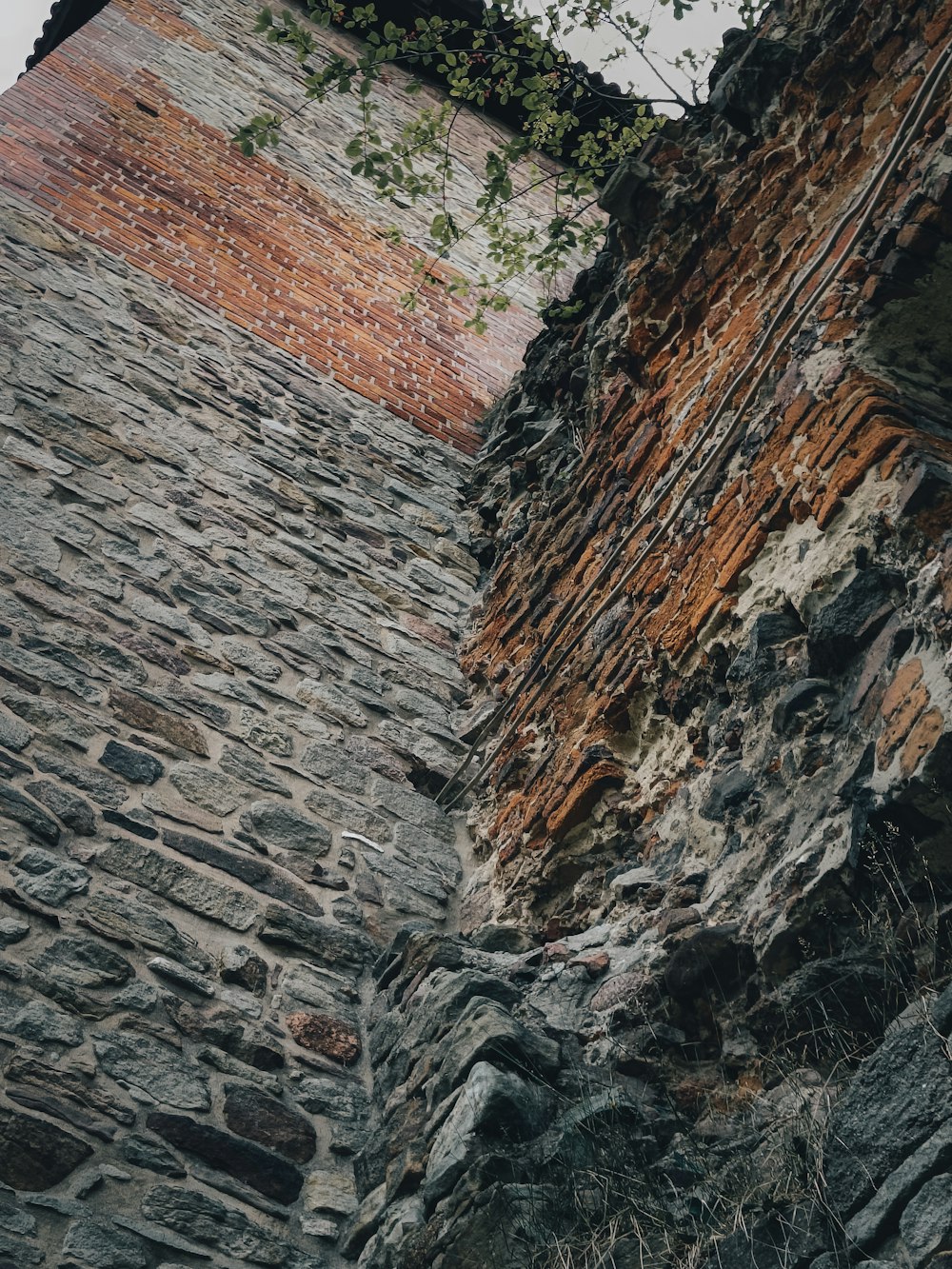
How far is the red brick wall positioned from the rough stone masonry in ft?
0.40

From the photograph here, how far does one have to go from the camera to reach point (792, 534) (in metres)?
2.62

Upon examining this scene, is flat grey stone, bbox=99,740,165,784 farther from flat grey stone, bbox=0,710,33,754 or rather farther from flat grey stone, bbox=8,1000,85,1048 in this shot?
flat grey stone, bbox=8,1000,85,1048

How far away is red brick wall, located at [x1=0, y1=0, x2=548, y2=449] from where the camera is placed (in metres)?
5.34

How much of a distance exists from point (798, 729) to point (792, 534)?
21.4 inches

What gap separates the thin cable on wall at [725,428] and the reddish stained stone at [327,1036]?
1081 mm

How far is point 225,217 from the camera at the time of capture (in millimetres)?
5863

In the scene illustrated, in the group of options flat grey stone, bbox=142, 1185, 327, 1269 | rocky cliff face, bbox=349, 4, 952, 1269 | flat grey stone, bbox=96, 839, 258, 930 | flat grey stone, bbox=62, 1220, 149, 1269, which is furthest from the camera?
flat grey stone, bbox=96, 839, 258, 930

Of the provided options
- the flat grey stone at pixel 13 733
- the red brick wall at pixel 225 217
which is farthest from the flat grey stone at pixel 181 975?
the red brick wall at pixel 225 217

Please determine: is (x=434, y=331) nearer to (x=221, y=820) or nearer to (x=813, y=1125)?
(x=221, y=820)

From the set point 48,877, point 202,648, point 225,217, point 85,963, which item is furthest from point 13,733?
point 225,217

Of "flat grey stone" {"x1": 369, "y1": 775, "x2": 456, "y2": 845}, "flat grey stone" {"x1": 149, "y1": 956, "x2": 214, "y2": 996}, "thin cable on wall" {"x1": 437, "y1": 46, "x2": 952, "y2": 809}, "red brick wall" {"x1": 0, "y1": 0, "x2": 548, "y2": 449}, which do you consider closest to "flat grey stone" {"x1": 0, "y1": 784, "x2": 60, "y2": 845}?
"flat grey stone" {"x1": 149, "y1": 956, "x2": 214, "y2": 996}

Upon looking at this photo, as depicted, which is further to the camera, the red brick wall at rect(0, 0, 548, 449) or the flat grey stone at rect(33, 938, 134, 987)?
the red brick wall at rect(0, 0, 548, 449)

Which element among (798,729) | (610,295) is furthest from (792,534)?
(610,295)

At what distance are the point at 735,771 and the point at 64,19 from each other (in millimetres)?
7910
